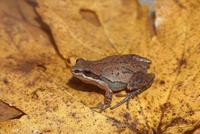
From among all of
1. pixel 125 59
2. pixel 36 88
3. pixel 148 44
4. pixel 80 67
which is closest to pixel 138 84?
pixel 125 59

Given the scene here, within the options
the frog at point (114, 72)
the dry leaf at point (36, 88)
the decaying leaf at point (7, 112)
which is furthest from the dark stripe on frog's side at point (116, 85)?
the decaying leaf at point (7, 112)

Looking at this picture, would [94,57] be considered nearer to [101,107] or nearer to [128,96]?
[128,96]

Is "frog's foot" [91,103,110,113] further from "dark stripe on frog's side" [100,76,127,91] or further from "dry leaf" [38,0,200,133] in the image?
"dark stripe on frog's side" [100,76,127,91]

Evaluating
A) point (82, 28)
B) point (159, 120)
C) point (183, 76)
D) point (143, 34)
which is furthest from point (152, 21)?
point (159, 120)

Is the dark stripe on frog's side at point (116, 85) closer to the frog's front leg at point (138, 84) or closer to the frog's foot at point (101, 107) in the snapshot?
the frog's front leg at point (138, 84)

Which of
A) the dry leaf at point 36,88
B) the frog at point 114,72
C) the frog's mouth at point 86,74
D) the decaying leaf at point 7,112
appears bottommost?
the decaying leaf at point 7,112

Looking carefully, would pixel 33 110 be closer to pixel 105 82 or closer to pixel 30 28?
pixel 105 82

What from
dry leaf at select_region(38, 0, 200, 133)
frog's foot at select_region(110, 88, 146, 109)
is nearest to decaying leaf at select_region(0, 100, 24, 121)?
dry leaf at select_region(38, 0, 200, 133)
